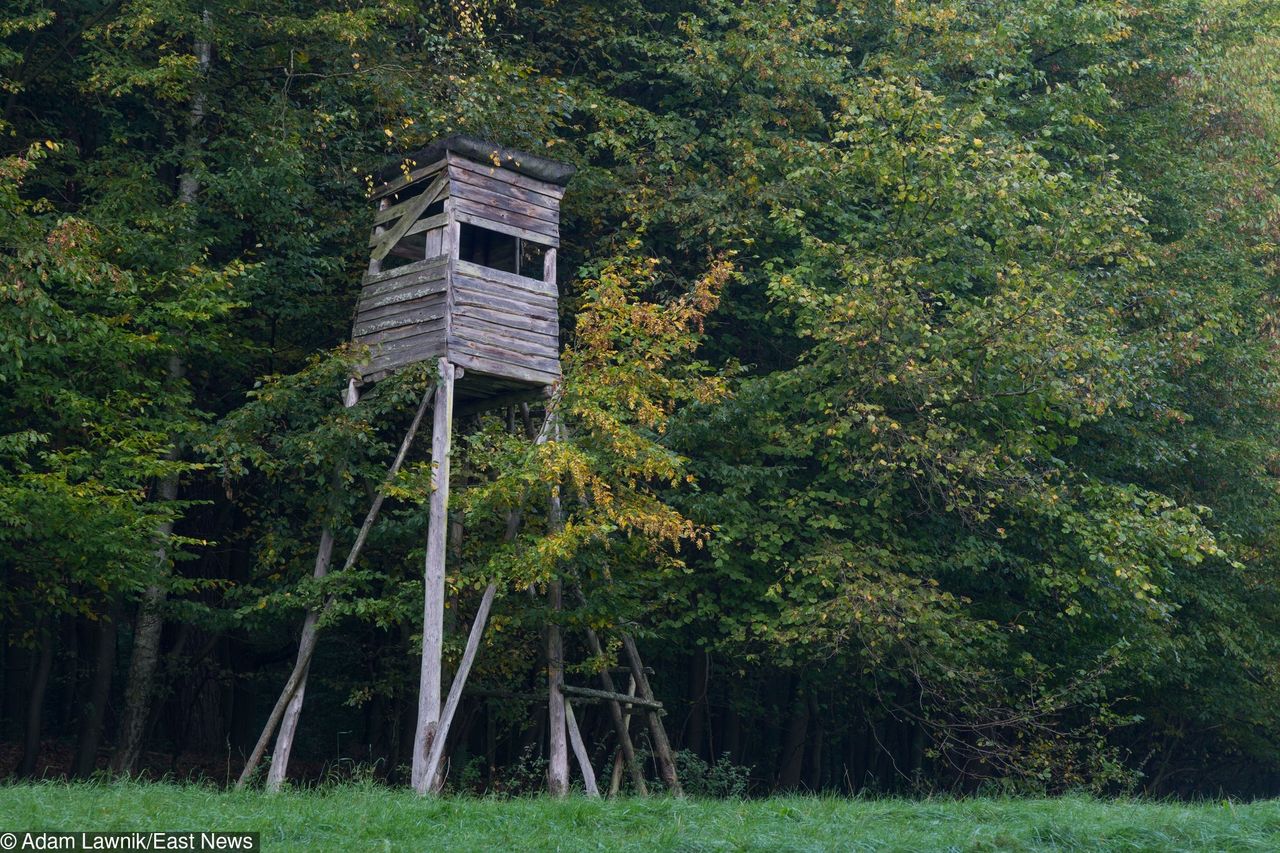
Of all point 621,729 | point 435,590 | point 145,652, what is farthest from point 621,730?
point 145,652

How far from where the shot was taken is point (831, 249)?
15484mm

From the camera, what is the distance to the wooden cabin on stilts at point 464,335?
12742 mm

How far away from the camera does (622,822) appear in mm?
9391

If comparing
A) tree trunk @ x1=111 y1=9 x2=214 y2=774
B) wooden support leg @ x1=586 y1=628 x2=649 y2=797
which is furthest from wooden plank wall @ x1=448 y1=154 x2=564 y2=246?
wooden support leg @ x1=586 y1=628 x2=649 y2=797

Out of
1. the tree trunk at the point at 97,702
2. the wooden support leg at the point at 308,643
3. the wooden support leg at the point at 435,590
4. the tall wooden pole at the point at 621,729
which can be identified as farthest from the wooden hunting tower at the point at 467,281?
the tree trunk at the point at 97,702

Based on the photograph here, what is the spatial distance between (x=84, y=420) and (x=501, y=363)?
4.06 meters

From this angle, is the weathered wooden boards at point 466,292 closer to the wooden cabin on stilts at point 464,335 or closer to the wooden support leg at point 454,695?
the wooden cabin on stilts at point 464,335

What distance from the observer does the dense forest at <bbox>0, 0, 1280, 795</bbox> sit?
1322cm

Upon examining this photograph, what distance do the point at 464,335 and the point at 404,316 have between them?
2.68ft

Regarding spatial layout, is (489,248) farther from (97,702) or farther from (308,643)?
(97,702)

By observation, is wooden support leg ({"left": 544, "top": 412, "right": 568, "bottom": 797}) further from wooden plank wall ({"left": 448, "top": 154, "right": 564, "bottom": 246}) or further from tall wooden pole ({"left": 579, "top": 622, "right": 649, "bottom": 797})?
wooden plank wall ({"left": 448, "top": 154, "right": 564, "bottom": 246})

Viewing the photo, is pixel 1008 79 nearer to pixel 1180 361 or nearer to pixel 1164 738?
pixel 1180 361

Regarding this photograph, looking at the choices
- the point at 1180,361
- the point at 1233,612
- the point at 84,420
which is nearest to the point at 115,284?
the point at 84,420

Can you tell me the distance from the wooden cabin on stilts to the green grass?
8.17 ft
